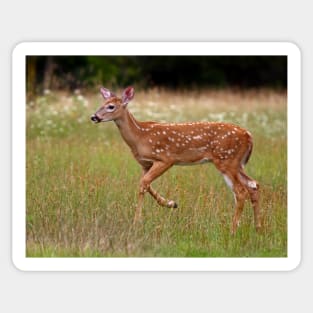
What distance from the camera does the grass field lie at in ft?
24.3

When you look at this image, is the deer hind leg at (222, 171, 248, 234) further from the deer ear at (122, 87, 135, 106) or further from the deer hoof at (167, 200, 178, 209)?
the deer ear at (122, 87, 135, 106)

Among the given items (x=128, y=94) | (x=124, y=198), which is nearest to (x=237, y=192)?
(x=124, y=198)

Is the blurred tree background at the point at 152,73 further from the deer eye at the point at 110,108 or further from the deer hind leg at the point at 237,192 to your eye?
the deer hind leg at the point at 237,192

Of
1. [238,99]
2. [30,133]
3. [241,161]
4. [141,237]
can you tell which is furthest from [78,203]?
[238,99]

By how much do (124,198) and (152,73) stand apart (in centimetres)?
617

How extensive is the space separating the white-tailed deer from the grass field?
0.18m

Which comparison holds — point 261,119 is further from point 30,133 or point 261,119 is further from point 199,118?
point 30,133

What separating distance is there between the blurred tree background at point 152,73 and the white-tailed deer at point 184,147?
402 cm

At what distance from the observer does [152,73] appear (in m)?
14.2

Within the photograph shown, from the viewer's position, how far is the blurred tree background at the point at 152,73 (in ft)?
40.7

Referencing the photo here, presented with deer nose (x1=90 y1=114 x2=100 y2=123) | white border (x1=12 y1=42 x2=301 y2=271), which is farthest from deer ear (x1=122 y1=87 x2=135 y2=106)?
white border (x1=12 y1=42 x2=301 y2=271)

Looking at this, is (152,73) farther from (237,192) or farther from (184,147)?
(237,192)

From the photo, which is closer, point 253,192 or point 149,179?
point 149,179
